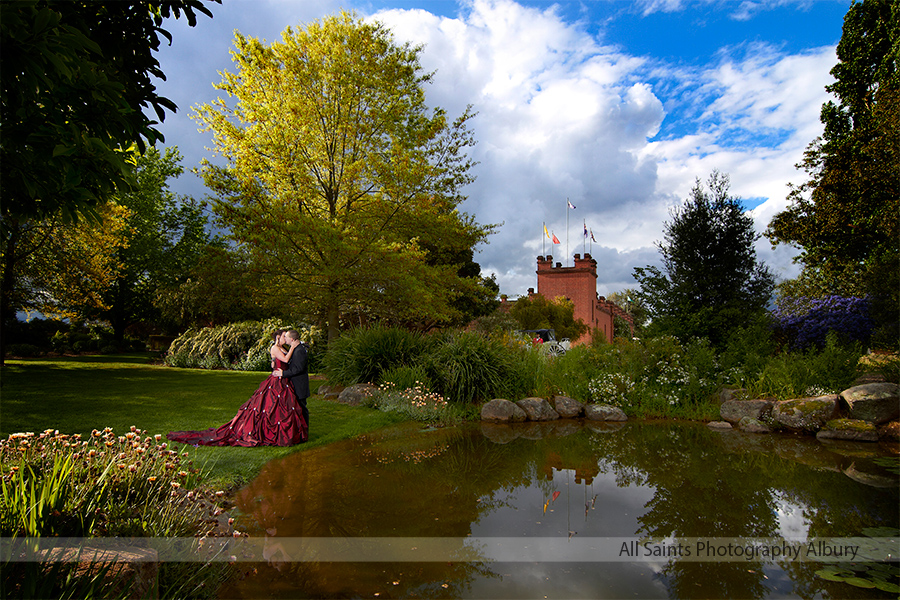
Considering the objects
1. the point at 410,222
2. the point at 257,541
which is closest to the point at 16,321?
the point at 410,222

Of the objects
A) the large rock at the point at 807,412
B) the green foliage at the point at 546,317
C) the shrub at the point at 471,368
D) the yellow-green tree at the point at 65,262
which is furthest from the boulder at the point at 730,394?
the green foliage at the point at 546,317

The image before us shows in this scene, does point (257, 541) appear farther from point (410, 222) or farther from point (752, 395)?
point (410, 222)

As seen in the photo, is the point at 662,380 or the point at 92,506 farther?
the point at 662,380

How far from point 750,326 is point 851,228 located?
8.31 metres

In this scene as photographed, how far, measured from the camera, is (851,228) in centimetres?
1595

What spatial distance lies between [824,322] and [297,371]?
1630cm

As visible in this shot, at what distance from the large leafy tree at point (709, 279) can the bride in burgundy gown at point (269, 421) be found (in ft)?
31.9

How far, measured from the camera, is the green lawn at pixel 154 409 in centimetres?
659

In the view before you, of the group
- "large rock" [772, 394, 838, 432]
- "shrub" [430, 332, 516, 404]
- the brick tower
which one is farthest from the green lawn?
the brick tower

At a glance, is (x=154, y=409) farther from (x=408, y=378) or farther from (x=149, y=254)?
(x=149, y=254)

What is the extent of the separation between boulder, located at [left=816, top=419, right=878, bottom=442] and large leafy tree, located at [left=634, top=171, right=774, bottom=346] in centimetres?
364

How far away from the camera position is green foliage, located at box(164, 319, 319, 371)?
19203 millimetres

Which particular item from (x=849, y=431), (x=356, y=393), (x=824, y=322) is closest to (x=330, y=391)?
(x=356, y=393)

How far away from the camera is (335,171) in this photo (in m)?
15.6
